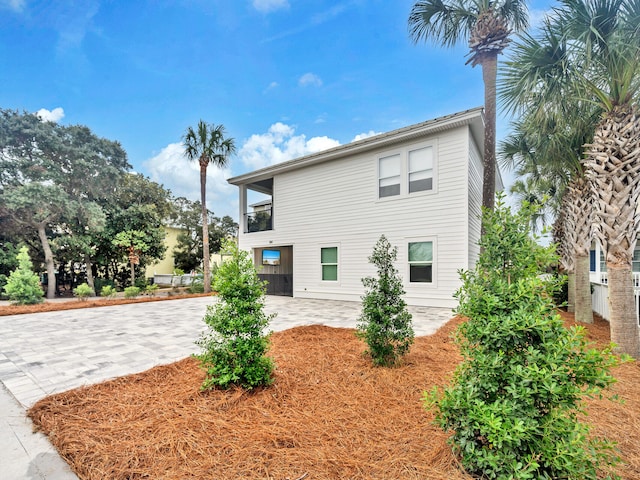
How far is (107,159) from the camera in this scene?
50.0ft

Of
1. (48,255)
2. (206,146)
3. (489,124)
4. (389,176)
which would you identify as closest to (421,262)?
(389,176)

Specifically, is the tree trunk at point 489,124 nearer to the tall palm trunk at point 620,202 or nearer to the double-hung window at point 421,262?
the tall palm trunk at point 620,202

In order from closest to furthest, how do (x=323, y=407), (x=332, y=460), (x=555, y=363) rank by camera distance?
(x=555, y=363) → (x=332, y=460) → (x=323, y=407)

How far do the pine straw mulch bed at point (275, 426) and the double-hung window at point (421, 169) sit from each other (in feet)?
21.2

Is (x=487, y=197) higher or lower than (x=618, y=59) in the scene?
lower

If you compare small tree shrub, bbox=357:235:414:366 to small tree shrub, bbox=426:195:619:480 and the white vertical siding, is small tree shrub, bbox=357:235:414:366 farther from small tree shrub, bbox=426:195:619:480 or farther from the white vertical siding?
the white vertical siding

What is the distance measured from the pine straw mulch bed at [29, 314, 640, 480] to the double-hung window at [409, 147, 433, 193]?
646cm

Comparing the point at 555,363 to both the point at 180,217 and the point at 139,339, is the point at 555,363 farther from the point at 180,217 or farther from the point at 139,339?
the point at 180,217

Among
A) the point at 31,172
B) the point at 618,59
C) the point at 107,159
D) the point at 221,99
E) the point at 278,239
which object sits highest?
the point at 221,99

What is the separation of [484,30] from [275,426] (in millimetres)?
8230

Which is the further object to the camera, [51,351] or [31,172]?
[31,172]

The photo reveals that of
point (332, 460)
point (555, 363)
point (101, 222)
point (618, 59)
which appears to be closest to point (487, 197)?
point (618, 59)

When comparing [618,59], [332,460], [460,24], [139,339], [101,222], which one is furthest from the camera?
[101,222]

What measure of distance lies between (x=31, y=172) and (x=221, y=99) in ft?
30.8
